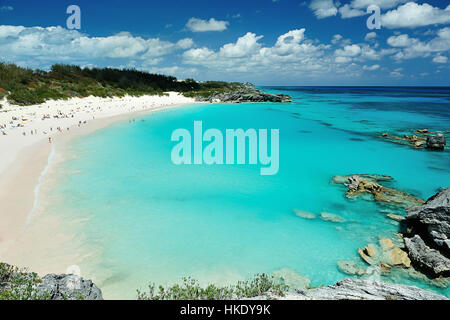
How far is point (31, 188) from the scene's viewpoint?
13266 millimetres

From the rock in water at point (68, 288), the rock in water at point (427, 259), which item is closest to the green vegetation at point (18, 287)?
the rock in water at point (68, 288)

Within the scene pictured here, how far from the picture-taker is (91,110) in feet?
145

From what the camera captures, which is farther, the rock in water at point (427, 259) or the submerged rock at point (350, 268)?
the submerged rock at point (350, 268)

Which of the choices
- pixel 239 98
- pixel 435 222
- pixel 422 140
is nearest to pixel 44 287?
pixel 435 222

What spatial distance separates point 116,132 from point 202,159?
1550cm

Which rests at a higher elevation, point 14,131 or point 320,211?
point 14,131

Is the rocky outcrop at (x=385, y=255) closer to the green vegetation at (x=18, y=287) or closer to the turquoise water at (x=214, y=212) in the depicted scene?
the turquoise water at (x=214, y=212)

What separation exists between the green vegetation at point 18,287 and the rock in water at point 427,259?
1164 centimetres

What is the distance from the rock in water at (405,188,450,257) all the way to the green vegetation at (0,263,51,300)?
42.1ft

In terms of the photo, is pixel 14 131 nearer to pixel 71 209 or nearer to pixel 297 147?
pixel 71 209

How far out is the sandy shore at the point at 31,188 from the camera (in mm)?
8630

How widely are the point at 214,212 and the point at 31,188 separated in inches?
400
